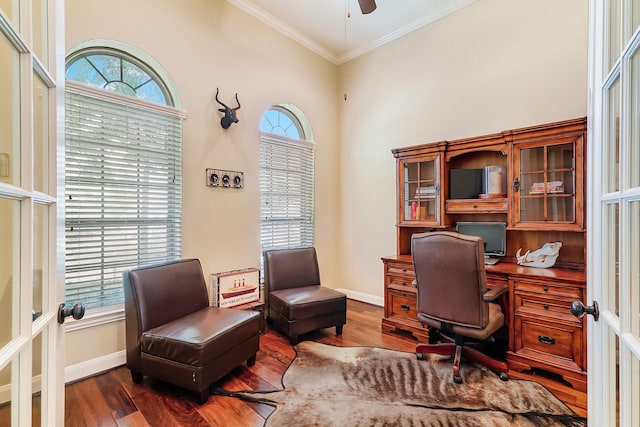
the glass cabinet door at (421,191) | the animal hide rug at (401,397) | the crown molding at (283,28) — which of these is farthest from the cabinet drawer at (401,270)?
the crown molding at (283,28)

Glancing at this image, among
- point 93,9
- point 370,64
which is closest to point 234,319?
point 93,9

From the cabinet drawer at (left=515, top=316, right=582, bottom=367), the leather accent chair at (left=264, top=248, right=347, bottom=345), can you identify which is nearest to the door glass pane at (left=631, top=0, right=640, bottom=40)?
the cabinet drawer at (left=515, top=316, right=582, bottom=367)

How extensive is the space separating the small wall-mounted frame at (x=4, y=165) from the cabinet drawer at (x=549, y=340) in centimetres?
295

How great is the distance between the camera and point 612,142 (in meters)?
0.90

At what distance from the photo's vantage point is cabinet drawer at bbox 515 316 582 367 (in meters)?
2.09

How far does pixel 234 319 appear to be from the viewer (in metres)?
2.25

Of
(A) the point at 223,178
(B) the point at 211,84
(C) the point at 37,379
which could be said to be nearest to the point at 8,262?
(C) the point at 37,379

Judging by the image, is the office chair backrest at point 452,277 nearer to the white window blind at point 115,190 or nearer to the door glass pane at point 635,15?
the door glass pane at point 635,15

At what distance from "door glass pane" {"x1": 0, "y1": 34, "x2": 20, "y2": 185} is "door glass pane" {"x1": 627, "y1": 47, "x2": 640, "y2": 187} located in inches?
59.4

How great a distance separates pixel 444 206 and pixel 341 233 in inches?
66.2

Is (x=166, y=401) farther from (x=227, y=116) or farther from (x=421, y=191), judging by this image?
(x=421, y=191)

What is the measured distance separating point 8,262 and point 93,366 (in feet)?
6.91

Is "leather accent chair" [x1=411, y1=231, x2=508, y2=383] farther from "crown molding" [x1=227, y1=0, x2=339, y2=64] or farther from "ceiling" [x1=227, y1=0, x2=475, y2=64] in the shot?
"crown molding" [x1=227, y1=0, x2=339, y2=64]

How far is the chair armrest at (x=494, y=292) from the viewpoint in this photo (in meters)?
2.08
